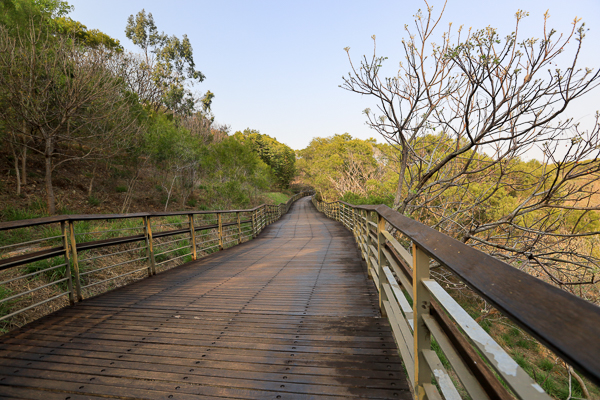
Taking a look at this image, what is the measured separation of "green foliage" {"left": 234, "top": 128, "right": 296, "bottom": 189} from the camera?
56.9 m

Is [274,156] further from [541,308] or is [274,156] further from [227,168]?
[541,308]

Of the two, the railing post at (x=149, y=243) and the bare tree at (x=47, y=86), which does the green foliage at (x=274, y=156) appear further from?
the railing post at (x=149, y=243)

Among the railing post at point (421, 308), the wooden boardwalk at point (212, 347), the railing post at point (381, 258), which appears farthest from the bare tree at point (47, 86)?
the railing post at point (421, 308)

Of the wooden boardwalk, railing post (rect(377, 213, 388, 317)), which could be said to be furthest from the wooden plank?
railing post (rect(377, 213, 388, 317))

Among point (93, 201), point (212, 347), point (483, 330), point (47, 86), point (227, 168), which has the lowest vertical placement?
point (212, 347)

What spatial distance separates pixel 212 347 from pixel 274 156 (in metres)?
58.4

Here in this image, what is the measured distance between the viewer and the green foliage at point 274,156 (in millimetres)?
56875

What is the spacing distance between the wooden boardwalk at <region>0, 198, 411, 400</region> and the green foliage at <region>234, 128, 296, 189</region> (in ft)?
163

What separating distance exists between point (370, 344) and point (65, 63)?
520 inches

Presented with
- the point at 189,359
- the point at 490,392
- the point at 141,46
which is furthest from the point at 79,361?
the point at 141,46

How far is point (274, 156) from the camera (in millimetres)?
59844

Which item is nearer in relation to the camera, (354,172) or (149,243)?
(149,243)

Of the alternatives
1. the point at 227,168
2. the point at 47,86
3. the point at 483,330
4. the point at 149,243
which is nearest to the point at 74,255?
the point at 149,243

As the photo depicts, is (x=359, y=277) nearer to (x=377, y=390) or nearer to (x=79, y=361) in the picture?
(x=377, y=390)
